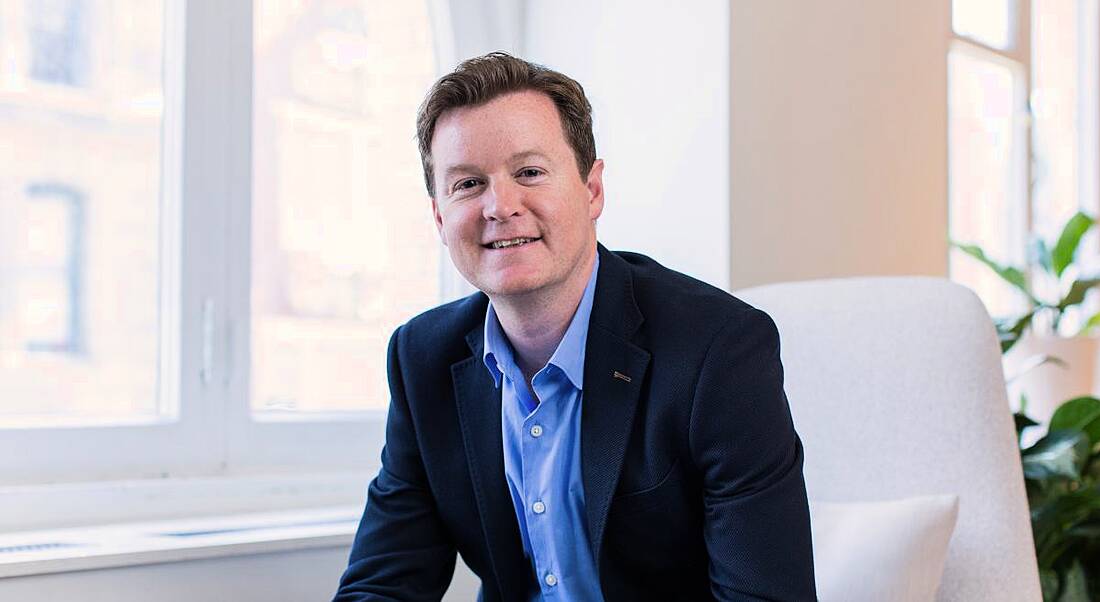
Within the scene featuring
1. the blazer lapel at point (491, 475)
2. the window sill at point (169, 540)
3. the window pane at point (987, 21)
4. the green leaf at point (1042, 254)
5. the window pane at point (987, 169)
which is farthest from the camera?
the window pane at point (987, 169)

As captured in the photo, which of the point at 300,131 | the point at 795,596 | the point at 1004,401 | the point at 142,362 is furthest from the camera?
the point at 300,131

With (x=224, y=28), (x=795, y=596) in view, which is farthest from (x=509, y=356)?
(x=224, y=28)

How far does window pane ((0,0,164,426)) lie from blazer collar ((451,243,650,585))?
2.90 feet

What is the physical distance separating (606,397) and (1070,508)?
1.12 meters

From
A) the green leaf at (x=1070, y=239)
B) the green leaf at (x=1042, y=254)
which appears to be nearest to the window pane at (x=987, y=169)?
the green leaf at (x=1042, y=254)

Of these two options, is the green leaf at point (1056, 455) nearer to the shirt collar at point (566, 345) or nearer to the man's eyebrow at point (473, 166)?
the shirt collar at point (566, 345)

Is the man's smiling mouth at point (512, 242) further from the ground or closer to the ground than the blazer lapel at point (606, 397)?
further from the ground

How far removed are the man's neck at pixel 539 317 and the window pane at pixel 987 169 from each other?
2.29m

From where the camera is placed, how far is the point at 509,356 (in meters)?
1.53

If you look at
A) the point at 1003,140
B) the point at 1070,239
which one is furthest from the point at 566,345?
the point at 1003,140

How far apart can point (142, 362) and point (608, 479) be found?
1148 mm

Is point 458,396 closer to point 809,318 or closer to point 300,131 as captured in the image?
point 809,318

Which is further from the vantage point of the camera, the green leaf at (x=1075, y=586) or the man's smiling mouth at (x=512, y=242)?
the green leaf at (x=1075, y=586)

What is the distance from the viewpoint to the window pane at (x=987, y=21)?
340cm
